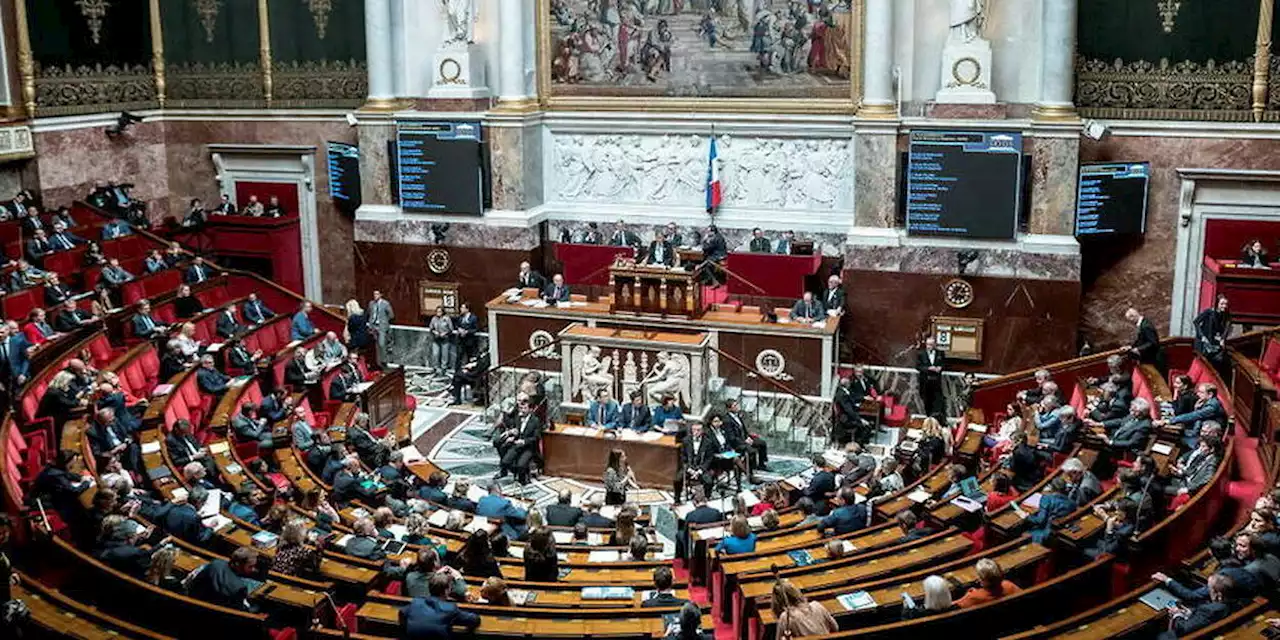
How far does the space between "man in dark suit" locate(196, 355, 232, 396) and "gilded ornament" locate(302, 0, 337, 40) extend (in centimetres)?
969

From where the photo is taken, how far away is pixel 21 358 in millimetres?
14305

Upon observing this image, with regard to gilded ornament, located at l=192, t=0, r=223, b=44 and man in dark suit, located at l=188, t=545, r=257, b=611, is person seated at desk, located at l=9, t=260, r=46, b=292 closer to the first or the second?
gilded ornament, located at l=192, t=0, r=223, b=44

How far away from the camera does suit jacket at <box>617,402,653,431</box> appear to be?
1659 cm

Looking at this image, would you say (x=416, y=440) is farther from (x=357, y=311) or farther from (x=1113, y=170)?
(x=1113, y=170)

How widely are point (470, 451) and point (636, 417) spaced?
2.84m

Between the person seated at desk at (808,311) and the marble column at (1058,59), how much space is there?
15.4 feet

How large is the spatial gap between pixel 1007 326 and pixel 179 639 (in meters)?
14.2

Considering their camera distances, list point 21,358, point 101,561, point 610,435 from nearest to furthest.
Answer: point 101,561
point 21,358
point 610,435

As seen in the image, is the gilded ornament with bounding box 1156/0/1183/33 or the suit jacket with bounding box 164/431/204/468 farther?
the gilded ornament with bounding box 1156/0/1183/33

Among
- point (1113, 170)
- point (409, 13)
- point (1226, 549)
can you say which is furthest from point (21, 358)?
point (1113, 170)

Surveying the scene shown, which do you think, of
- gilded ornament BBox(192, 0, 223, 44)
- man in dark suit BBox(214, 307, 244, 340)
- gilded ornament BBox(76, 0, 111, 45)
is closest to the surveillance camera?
man in dark suit BBox(214, 307, 244, 340)

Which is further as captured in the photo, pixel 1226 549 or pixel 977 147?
pixel 977 147

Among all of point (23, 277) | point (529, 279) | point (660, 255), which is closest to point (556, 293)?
point (529, 279)

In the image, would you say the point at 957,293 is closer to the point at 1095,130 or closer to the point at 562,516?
the point at 1095,130
